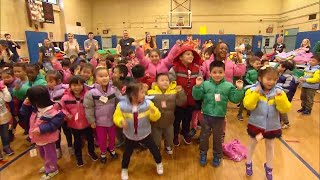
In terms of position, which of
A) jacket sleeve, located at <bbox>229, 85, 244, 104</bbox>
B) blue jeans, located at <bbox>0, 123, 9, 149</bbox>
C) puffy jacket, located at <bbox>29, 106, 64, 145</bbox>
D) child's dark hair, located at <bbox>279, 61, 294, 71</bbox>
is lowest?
blue jeans, located at <bbox>0, 123, 9, 149</bbox>

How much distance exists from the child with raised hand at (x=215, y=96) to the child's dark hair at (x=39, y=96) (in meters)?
1.54

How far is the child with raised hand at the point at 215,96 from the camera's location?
2404 millimetres

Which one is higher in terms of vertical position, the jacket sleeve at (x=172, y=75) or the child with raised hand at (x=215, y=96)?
the jacket sleeve at (x=172, y=75)

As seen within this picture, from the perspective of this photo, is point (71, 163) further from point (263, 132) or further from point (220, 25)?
point (220, 25)

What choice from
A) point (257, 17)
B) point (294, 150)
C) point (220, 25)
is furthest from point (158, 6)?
point (294, 150)

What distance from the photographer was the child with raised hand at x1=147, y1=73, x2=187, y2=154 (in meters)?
2.56

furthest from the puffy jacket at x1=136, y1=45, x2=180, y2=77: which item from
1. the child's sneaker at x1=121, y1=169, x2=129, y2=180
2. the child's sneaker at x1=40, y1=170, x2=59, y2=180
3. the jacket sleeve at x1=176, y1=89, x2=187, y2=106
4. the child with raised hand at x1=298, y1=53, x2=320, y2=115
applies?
the child with raised hand at x1=298, y1=53, x2=320, y2=115

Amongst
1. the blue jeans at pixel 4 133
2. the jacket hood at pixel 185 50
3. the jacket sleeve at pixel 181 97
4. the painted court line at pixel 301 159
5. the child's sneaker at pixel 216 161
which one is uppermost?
the jacket hood at pixel 185 50

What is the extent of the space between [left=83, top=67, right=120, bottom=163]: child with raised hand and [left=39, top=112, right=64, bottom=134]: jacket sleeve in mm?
285

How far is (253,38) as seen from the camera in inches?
529

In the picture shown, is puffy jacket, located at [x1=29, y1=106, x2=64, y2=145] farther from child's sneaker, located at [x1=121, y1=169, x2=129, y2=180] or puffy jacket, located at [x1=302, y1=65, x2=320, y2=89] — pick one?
puffy jacket, located at [x1=302, y1=65, x2=320, y2=89]

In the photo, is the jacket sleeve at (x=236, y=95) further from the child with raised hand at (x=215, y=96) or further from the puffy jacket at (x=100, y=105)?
the puffy jacket at (x=100, y=105)

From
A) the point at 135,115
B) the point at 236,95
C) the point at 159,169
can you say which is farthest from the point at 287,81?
the point at 135,115

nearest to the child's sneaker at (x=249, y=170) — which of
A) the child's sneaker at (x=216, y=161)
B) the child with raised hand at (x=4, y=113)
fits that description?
the child's sneaker at (x=216, y=161)
